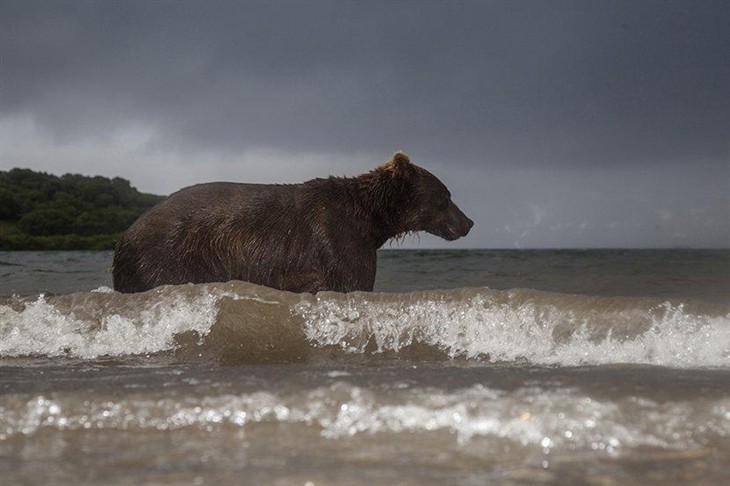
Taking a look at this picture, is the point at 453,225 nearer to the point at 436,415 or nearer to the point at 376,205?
the point at 376,205

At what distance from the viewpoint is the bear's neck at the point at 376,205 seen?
26.8 ft

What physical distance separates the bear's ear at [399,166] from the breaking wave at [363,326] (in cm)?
220

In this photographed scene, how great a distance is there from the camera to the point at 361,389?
11.6 ft

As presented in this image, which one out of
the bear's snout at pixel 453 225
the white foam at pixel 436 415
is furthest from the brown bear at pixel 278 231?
the white foam at pixel 436 415

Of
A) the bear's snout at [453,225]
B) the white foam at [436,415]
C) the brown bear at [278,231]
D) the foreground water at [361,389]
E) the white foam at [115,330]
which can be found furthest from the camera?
the bear's snout at [453,225]

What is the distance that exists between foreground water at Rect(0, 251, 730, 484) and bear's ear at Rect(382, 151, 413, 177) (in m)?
2.23

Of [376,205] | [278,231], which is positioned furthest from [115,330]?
[376,205]

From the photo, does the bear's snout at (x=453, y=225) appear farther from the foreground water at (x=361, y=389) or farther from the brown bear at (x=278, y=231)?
the foreground water at (x=361, y=389)

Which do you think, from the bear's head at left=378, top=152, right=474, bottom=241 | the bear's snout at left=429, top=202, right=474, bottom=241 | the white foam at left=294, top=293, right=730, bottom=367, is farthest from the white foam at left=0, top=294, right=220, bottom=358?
the bear's snout at left=429, top=202, right=474, bottom=241

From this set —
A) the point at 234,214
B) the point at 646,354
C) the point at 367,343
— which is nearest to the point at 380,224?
the point at 234,214

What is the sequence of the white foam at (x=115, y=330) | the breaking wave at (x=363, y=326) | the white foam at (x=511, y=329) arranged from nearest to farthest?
1. the white foam at (x=511, y=329)
2. the breaking wave at (x=363, y=326)
3. the white foam at (x=115, y=330)

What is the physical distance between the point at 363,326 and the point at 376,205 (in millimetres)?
2291

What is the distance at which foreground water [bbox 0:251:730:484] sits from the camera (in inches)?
108

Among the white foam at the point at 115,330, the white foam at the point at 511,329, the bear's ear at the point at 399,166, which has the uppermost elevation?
the bear's ear at the point at 399,166
